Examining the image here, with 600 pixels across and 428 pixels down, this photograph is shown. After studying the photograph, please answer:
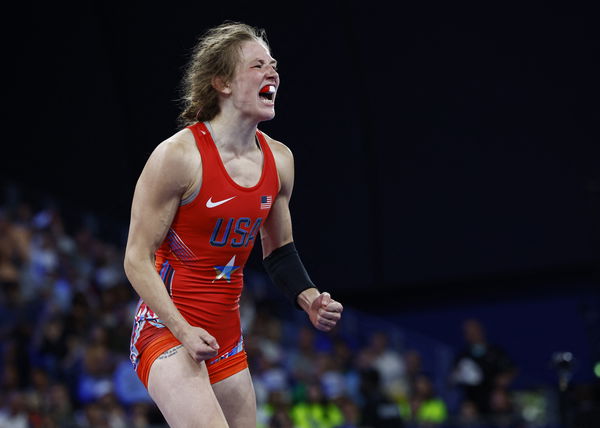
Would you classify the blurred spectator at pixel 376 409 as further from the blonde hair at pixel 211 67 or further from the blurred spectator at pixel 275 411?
the blonde hair at pixel 211 67

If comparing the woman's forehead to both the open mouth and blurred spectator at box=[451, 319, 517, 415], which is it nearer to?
the open mouth

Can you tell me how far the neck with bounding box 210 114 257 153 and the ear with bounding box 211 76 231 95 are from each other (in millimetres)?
123

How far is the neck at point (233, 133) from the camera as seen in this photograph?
171 inches

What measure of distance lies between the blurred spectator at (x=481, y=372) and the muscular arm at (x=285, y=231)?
7.35 meters

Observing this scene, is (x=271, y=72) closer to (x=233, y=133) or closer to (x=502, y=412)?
(x=233, y=133)

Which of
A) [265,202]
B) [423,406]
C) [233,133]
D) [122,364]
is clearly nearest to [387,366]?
[423,406]

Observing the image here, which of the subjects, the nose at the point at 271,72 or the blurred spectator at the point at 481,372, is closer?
the nose at the point at 271,72

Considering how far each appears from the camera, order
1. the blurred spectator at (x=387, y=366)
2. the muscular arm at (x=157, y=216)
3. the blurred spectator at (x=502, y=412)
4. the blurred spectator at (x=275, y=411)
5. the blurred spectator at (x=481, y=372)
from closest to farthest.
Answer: the muscular arm at (x=157, y=216) → the blurred spectator at (x=275, y=411) → the blurred spectator at (x=502, y=412) → the blurred spectator at (x=481, y=372) → the blurred spectator at (x=387, y=366)

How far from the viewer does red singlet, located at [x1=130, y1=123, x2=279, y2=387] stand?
419 centimetres

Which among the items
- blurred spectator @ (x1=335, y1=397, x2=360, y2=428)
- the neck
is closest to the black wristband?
the neck

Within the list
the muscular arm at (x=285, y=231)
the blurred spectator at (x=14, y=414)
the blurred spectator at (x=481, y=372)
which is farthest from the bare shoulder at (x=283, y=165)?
the blurred spectator at (x=481, y=372)

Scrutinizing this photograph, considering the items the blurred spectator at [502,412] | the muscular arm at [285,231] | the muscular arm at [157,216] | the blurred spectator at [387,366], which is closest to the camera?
the muscular arm at [157,216]

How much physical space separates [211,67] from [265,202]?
71cm

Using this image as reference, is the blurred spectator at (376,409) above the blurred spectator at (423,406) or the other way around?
above
